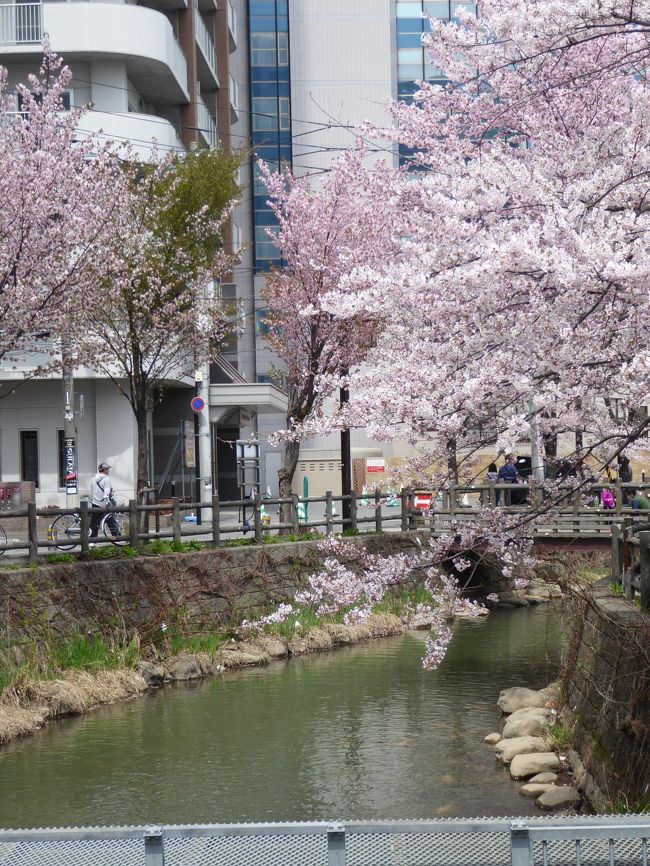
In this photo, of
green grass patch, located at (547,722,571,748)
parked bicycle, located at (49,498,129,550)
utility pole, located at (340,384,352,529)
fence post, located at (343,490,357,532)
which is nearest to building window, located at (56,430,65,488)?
parked bicycle, located at (49,498,129,550)

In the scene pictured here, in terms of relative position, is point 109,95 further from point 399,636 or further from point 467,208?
point 467,208

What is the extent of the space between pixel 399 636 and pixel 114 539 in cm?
601

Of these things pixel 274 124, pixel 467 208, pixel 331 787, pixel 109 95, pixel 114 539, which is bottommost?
pixel 331 787

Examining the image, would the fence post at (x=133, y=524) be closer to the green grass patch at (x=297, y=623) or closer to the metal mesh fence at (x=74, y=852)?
the green grass patch at (x=297, y=623)

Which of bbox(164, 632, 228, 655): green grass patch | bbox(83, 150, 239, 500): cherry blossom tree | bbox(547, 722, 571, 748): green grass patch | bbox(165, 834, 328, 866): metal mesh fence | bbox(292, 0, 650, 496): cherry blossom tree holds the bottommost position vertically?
bbox(547, 722, 571, 748): green grass patch

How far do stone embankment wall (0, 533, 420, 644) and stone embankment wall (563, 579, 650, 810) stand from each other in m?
7.51

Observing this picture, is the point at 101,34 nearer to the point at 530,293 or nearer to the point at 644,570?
the point at 644,570

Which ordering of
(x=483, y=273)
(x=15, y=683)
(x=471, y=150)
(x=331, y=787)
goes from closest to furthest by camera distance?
1. (x=483, y=273)
2. (x=331, y=787)
3. (x=15, y=683)
4. (x=471, y=150)

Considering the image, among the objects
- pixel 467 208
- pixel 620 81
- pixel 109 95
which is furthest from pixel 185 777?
pixel 109 95

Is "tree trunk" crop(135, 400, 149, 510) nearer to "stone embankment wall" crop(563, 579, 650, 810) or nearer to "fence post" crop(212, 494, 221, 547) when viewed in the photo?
"fence post" crop(212, 494, 221, 547)

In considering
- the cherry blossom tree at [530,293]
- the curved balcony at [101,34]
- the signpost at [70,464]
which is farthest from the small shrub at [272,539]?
the curved balcony at [101,34]

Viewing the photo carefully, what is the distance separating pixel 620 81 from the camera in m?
11.9

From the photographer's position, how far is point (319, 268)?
22.8 metres

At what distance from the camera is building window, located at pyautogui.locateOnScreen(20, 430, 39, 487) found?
29562mm
